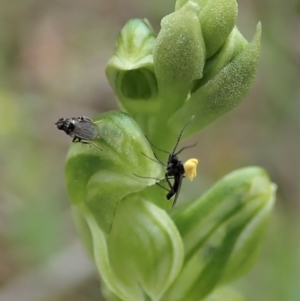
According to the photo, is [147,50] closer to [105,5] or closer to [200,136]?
[200,136]

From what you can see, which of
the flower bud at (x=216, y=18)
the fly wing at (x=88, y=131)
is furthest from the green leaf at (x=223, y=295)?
the flower bud at (x=216, y=18)

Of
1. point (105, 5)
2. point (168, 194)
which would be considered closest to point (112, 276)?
point (168, 194)

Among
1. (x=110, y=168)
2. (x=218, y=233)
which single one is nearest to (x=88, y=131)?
(x=110, y=168)

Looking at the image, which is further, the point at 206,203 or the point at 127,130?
the point at 206,203

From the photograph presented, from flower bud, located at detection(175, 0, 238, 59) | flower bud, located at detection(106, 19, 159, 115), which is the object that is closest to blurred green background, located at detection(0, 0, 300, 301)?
flower bud, located at detection(106, 19, 159, 115)

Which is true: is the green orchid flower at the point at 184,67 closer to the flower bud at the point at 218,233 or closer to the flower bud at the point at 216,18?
the flower bud at the point at 216,18

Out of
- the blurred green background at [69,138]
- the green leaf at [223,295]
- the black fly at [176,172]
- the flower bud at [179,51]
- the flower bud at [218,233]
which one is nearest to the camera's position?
the flower bud at [179,51]
